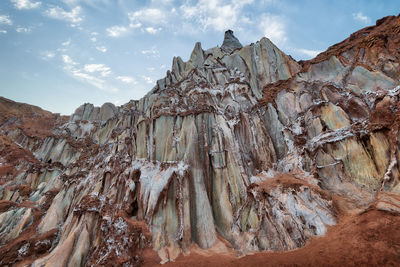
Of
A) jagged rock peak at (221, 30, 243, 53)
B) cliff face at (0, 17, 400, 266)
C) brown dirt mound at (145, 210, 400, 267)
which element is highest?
jagged rock peak at (221, 30, 243, 53)

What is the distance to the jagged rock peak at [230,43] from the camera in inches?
1495

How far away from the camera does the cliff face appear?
13.1 m

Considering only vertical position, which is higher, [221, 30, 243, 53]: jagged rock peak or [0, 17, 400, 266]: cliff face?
[221, 30, 243, 53]: jagged rock peak

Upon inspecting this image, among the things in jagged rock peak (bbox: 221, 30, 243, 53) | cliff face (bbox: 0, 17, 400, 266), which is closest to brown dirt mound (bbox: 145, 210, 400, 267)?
cliff face (bbox: 0, 17, 400, 266)

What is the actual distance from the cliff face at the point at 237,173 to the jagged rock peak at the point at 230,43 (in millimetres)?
12295

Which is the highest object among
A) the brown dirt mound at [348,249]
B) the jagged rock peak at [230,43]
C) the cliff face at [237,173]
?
the jagged rock peak at [230,43]

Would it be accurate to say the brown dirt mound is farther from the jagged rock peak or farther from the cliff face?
the jagged rock peak

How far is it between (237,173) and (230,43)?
31.6 meters

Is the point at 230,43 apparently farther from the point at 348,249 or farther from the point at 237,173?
the point at 348,249

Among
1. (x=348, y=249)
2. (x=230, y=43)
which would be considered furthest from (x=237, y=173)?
(x=230, y=43)

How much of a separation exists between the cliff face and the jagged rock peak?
1229 centimetres

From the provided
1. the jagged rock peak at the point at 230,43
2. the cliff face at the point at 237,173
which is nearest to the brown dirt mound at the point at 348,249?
the cliff face at the point at 237,173

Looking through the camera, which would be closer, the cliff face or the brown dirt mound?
the brown dirt mound

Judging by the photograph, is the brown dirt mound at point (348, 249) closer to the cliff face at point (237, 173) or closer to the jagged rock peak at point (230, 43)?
the cliff face at point (237, 173)
